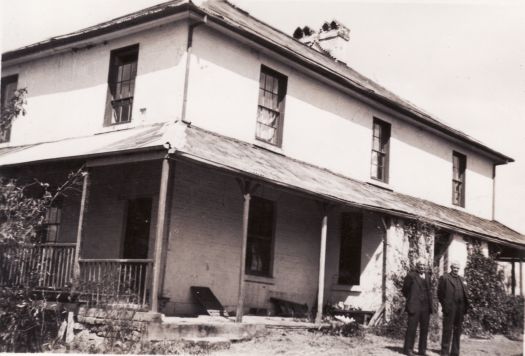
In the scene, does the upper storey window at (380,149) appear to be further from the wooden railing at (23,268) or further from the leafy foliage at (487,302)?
the wooden railing at (23,268)

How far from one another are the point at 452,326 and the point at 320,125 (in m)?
6.79

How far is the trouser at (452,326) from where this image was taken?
11.5 m

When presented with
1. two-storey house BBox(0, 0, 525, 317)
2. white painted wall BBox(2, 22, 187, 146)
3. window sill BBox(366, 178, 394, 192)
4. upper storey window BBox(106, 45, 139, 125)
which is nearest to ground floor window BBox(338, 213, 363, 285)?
two-storey house BBox(0, 0, 525, 317)

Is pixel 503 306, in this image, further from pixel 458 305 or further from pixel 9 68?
pixel 9 68

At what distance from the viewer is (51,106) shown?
51.6 ft

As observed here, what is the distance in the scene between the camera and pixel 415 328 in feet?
37.4

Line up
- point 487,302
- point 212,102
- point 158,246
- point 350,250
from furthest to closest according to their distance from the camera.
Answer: point 487,302
point 350,250
point 212,102
point 158,246

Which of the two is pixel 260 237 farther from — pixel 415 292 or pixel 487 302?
pixel 487 302

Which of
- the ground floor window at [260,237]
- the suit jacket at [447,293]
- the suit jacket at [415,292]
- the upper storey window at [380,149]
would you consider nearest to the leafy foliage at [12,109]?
the ground floor window at [260,237]

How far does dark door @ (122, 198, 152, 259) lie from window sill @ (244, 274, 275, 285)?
2.59 m

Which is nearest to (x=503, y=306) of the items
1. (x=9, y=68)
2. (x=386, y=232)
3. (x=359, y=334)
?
(x=386, y=232)

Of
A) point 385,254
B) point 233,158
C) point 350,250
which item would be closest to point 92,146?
point 233,158

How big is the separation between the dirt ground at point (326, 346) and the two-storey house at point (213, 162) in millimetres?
1163

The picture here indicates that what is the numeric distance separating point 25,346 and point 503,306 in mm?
13074
